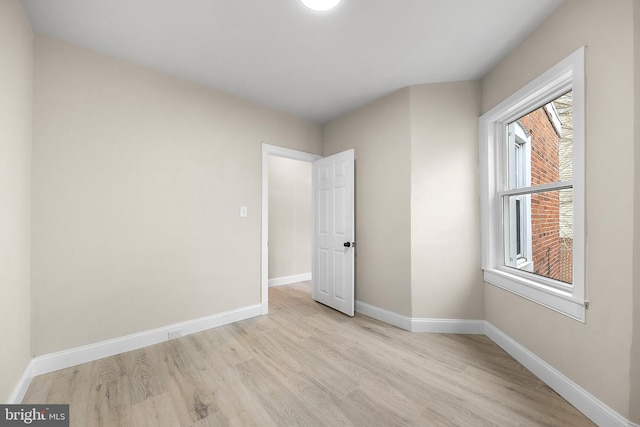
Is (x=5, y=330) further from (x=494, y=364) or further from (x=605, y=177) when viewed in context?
(x=605, y=177)

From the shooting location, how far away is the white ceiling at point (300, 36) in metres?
1.67

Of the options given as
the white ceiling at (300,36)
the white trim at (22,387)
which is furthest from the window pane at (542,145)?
the white trim at (22,387)

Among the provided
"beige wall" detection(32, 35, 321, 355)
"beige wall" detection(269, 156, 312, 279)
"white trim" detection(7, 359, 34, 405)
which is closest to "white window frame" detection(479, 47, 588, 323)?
"beige wall" detection(32, 35, 321, 355)

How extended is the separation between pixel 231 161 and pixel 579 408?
337 centimetres

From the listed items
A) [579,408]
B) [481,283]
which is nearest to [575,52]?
[481,283]

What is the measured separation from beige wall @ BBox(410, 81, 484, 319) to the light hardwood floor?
1.25 ft

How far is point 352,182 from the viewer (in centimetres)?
307

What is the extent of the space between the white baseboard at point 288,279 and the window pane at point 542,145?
142 inches

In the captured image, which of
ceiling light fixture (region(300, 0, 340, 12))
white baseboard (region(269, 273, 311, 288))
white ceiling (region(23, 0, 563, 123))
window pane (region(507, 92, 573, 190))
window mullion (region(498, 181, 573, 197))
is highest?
white ceiling (region(23, 0, 563, 123))

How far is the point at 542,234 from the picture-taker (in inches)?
80.1

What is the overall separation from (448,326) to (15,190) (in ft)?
11.7

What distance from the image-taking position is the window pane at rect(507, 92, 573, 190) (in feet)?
5.86

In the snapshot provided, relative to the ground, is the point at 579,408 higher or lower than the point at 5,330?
lower

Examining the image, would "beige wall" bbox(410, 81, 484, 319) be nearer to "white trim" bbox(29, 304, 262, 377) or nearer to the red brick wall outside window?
the red brick wall outside window
